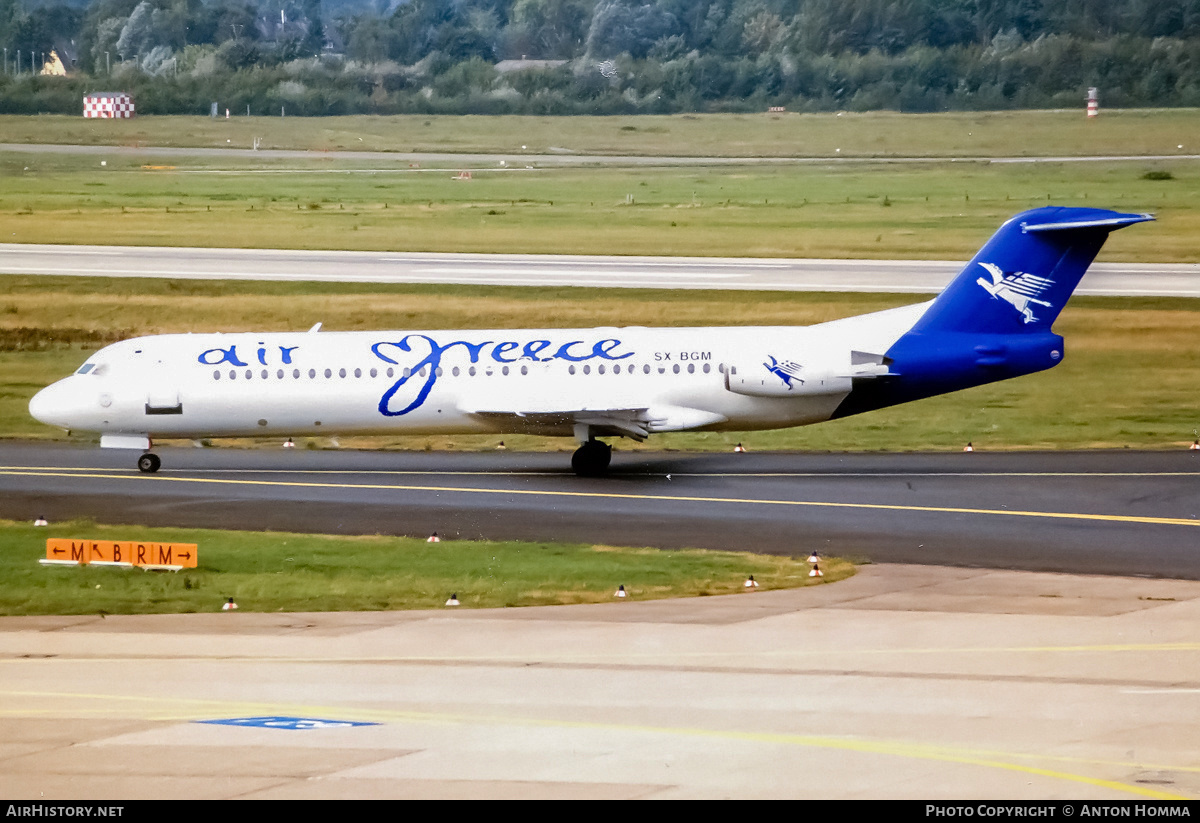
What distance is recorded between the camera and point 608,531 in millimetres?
31766

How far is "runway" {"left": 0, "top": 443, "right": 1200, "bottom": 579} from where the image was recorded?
3008 centimetres

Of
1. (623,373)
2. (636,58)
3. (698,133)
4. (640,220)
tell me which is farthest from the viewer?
(636,58)

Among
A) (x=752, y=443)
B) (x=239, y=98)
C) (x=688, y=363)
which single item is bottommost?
(x=752, y=443)

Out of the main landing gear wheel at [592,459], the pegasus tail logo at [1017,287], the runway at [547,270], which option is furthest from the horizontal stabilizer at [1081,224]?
the runway at [547,270]

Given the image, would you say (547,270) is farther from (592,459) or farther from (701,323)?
(592,459)

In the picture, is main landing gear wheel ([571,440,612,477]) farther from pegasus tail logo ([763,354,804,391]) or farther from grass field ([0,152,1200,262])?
grass field ([0,152,1200,262])

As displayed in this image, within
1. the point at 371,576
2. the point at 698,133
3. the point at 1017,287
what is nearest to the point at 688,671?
the point at 371,576

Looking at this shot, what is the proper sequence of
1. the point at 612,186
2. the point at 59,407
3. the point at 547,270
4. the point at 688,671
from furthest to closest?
the point at 612,186
the point at 547,270
the point at 59,407
the point at 688,671

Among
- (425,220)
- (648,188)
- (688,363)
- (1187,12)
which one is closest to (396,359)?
(688,363)

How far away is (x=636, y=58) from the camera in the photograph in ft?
376

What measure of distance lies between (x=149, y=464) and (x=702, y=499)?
13.3 meters

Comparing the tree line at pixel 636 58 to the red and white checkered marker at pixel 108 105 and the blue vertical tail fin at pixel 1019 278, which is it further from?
the blue vertical tail fin at pixel 1019 278
